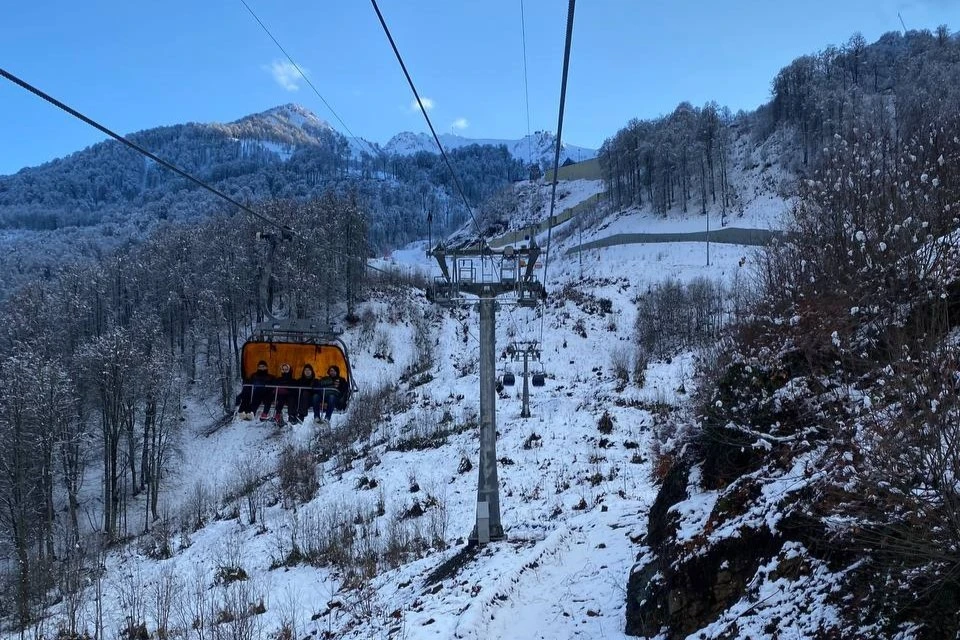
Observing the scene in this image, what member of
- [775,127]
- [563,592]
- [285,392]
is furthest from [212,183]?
[563,592]

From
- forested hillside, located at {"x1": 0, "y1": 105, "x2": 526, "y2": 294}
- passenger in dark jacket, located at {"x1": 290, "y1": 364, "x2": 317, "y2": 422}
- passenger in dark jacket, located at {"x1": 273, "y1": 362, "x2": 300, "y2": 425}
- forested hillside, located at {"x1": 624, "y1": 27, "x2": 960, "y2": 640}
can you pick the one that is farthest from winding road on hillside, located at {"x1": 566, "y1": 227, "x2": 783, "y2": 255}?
forested hillside, located at {"x1": 0, "y1": 105, "x2": 526, "y2": 294}

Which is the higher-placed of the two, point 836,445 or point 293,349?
point 293,349

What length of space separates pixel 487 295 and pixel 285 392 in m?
5.30

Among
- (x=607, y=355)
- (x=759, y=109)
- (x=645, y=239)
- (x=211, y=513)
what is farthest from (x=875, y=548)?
(x=759, y=109)

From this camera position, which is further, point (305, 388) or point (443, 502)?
point (443, 502)

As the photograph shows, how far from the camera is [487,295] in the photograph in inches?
530

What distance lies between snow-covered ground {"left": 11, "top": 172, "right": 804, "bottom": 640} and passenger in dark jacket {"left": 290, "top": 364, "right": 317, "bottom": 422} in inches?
143

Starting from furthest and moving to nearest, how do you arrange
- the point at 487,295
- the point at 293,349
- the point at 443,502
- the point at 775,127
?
the point at 775,127 → the point at 443,502 → the point at 487,295 → the point at 293,349

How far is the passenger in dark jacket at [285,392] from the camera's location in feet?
32.3

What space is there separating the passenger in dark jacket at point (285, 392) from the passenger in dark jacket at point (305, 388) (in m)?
0.07

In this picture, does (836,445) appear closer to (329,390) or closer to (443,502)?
(329,390)

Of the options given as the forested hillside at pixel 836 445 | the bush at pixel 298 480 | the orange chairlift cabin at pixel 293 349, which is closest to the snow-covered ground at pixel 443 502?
the bush at pixel 298 480

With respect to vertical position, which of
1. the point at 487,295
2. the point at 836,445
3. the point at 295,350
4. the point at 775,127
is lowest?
the point at 836,445

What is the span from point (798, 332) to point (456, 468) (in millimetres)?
16603
